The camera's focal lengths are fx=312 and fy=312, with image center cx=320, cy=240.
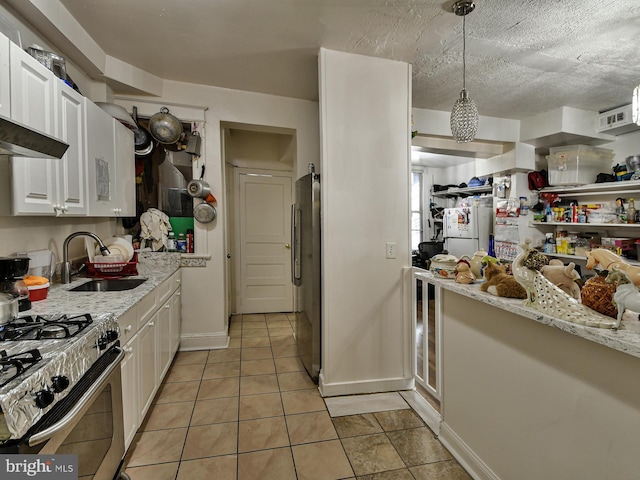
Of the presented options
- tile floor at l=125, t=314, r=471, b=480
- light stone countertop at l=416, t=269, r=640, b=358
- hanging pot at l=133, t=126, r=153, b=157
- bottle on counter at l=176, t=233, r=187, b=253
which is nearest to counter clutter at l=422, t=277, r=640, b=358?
light stone countertop at l=416, t=269, r=640, b=358

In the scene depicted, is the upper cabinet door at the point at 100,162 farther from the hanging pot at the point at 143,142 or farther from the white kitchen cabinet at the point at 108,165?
the hanging pot at the point at 143,142

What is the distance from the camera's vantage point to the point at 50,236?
2.12 metres

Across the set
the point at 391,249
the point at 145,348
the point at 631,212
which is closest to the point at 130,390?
the point at 145,348

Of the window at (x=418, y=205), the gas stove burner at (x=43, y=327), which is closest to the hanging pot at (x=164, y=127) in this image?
the gas stove burner at (x=43, y=327)

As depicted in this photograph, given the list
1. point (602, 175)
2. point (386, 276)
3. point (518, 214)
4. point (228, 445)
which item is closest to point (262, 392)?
point (228, 445)

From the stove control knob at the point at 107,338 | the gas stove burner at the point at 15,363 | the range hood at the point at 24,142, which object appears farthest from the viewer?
the stove control knob at the point at 107,338

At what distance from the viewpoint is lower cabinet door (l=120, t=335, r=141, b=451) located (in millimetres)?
1596

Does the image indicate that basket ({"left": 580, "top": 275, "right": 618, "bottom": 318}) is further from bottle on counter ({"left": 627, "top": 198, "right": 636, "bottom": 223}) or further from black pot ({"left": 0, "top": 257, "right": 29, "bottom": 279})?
bottle on counter ({"left": 627, "top": 198, "right": 636, "bottom": 223})

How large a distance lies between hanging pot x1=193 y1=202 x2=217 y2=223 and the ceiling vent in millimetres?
4402

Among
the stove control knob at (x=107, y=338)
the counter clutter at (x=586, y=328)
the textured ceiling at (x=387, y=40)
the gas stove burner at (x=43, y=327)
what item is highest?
the textured ceiling at (x=387, y=40)

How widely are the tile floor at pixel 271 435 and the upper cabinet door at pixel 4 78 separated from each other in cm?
184

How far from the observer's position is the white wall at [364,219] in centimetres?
236

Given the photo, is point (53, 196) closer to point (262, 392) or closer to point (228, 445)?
point (228, 445)

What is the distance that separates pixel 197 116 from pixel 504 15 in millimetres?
2625
